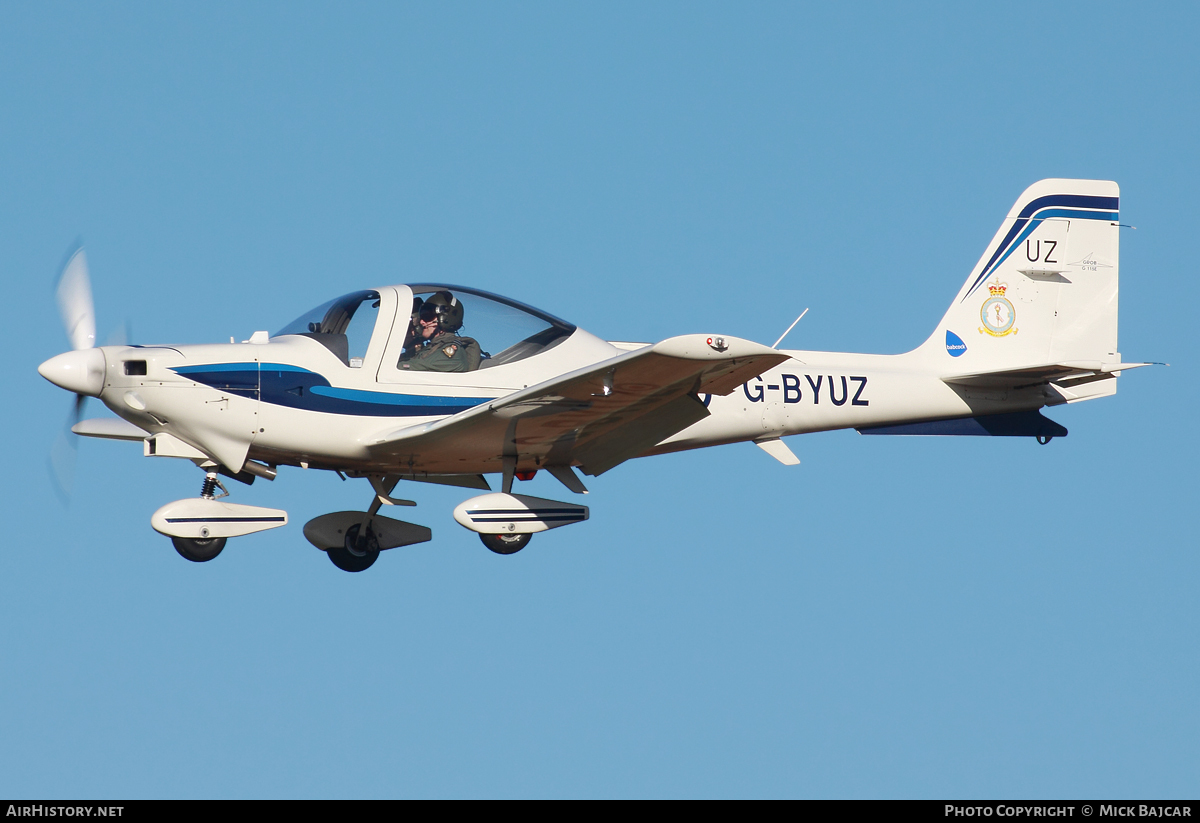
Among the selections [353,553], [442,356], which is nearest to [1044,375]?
[442,356]

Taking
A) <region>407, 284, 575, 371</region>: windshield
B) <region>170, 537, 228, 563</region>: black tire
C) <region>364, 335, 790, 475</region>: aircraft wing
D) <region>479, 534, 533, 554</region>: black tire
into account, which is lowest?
<region>170, 537, 228, 563</region>: black tire

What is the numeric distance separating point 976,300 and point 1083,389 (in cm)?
138

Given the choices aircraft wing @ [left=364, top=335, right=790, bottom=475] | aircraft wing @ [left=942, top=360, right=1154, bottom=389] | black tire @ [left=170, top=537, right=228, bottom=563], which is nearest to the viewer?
aircraft wing @ [left=364, top=335, right=790, bottom=475]

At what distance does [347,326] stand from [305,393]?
0.69m

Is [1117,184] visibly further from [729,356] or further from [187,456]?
[187,456]

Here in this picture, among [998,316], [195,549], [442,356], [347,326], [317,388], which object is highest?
[998,316]

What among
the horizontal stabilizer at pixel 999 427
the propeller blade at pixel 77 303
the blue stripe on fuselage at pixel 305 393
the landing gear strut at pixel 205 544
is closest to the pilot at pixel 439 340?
the blue stripe on fuselage at pixel 305 393

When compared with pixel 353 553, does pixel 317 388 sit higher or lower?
higher

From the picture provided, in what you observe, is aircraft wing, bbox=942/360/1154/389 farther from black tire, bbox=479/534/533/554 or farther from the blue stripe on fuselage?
the blue stripe on fuselage

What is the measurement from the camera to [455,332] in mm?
11625

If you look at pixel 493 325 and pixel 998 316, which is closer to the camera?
pixel 493 325

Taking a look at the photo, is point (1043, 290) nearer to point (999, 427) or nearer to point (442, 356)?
point (999, 427)

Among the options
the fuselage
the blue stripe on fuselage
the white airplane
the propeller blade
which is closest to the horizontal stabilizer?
the white airplane

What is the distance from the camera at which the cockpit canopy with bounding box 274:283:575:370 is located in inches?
454
